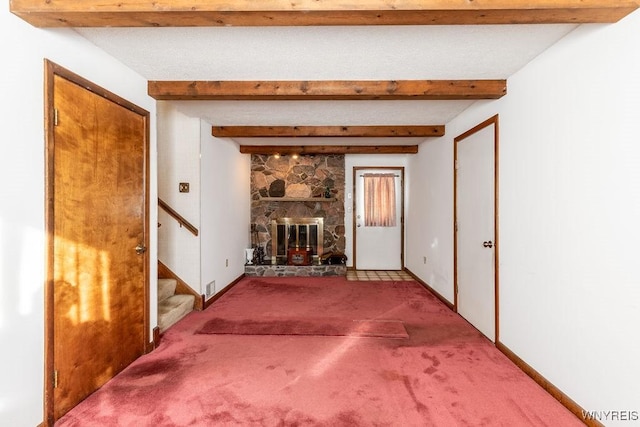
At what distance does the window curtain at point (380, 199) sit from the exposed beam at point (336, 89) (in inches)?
140

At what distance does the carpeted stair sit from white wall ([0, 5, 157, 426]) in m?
1.50

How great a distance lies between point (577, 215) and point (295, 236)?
4729 mm

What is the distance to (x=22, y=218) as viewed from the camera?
1623 mm

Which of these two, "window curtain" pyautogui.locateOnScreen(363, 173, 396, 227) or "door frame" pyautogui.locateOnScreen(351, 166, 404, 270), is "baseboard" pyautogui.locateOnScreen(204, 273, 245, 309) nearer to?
"door frame" pyautogui.locateOnScreen(351, 166, 404, 270)

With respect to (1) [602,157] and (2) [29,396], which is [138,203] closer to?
(2) [29,396]

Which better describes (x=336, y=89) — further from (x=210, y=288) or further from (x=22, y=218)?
(x=210, y=288)

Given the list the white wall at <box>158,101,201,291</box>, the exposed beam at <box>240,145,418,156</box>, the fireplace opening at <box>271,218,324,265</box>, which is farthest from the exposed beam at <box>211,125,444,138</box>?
the fireplace opening at <box>271,218,324,265</box>

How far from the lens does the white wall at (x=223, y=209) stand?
13.6ft

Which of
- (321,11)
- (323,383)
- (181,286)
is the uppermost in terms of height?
(321,11)

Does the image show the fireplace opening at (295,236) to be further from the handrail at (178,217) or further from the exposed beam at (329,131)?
the handrail at (178,217)

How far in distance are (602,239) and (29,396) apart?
3.10 m

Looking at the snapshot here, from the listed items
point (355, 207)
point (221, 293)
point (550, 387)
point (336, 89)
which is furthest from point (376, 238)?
point (550, 387)

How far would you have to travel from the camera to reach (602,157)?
175 cm

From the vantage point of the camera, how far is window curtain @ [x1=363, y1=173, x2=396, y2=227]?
6273 mm
